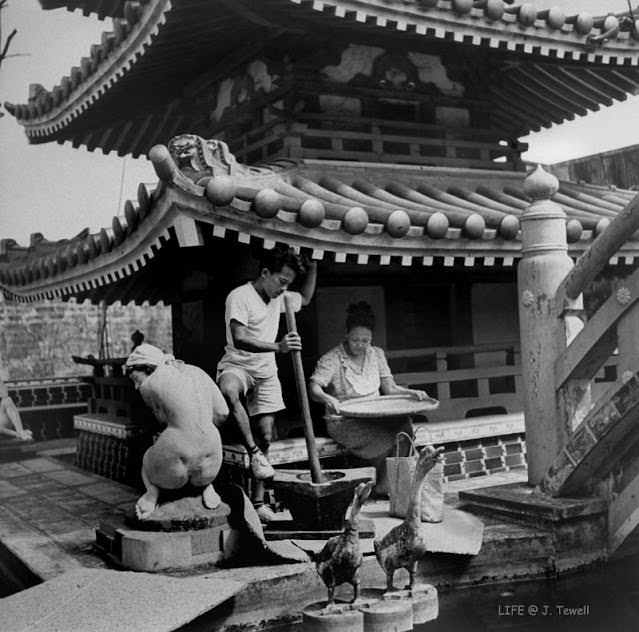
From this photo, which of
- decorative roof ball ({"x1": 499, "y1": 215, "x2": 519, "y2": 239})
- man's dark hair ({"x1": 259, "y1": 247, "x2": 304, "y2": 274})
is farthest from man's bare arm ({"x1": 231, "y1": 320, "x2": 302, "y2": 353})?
decorative roof ball ({"x1": 499, "y1": 215, "x2": 519, "y2": 239})

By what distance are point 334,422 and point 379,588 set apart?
6.17 ft

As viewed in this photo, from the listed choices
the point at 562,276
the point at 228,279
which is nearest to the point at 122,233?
the point at 228,279

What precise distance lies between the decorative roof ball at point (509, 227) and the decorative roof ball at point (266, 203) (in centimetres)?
194

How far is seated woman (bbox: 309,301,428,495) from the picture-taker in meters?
6.20

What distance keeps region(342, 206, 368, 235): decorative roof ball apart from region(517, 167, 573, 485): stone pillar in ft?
4.10

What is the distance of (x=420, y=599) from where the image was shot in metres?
4.30

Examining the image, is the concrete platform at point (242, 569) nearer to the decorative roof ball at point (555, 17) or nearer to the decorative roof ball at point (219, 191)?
the decorative roof ball at point (219, 191)

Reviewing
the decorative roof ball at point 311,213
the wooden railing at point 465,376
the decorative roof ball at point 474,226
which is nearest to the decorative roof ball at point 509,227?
the decorative roof ball at point 474,226

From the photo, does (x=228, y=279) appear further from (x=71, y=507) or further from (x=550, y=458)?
(x=550, y=458)

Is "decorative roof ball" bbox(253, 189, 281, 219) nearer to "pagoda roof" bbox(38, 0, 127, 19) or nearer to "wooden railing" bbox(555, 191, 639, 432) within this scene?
"wooden railing" bbox(555, 191, 639, 432)

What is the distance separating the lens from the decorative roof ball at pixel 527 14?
7.31m

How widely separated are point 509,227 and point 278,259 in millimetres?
1944

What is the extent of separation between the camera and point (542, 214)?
19.7 ft

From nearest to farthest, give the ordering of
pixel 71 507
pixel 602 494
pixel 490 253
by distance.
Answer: pixel 602 494 < pixel 490 253 < pixel 71 507
